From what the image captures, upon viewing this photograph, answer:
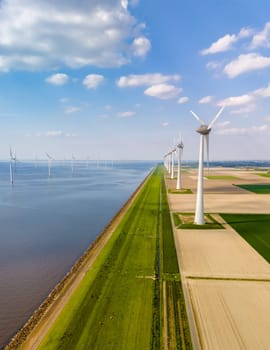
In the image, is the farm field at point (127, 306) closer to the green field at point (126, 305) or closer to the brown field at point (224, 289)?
the green field at point (126, 305)

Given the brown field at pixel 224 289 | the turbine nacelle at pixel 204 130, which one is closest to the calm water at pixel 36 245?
the brown field at pixel 224 289

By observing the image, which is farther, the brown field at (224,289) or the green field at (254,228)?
the green field at (254,228)

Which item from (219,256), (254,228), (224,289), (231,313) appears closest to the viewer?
(231,313)

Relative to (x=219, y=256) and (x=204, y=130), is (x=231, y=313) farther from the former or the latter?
(x=204, y=130)

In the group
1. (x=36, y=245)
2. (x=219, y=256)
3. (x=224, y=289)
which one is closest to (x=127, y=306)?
(x=224, y=289)

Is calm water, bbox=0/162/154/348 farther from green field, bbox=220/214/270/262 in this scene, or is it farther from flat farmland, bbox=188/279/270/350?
green field, bbox=220/214/270/262

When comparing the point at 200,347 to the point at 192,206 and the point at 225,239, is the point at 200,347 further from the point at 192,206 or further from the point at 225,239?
the point at 192,206

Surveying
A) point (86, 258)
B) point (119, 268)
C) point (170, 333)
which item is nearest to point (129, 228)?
point (86, 258)
